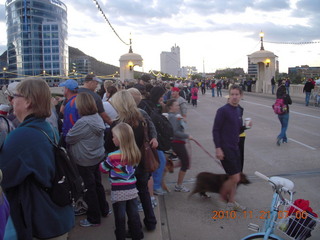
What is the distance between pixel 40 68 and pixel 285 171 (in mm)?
114416

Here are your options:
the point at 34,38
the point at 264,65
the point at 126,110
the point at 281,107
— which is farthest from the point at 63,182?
the point at 34,38

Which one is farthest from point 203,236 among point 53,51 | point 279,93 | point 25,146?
point 53,51

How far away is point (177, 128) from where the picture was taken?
17.6ft

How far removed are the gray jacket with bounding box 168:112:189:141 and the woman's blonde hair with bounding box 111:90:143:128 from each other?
1599 millimetres

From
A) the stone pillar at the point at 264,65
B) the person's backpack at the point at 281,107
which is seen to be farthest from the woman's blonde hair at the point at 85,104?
the stone pillar at the point at 264,65

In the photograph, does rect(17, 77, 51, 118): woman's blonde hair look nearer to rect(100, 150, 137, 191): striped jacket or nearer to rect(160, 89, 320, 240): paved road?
rect(100, 150, 137, 191): striped jacket

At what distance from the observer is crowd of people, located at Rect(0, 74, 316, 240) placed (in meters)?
2.06

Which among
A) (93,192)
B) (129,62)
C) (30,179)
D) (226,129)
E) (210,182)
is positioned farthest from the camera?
(129,62)

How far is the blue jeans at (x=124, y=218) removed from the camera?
342 centimetres

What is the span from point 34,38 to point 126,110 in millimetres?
115539

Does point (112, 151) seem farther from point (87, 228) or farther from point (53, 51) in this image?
point (53, 51)

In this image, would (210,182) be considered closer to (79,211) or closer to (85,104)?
(79,211)

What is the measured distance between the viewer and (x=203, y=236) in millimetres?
3928

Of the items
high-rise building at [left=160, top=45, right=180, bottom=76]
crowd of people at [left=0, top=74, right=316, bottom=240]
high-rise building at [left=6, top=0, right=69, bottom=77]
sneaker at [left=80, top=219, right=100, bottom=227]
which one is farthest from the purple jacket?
high-rise building at [left=160, top=45, right=180, bottom=76]
